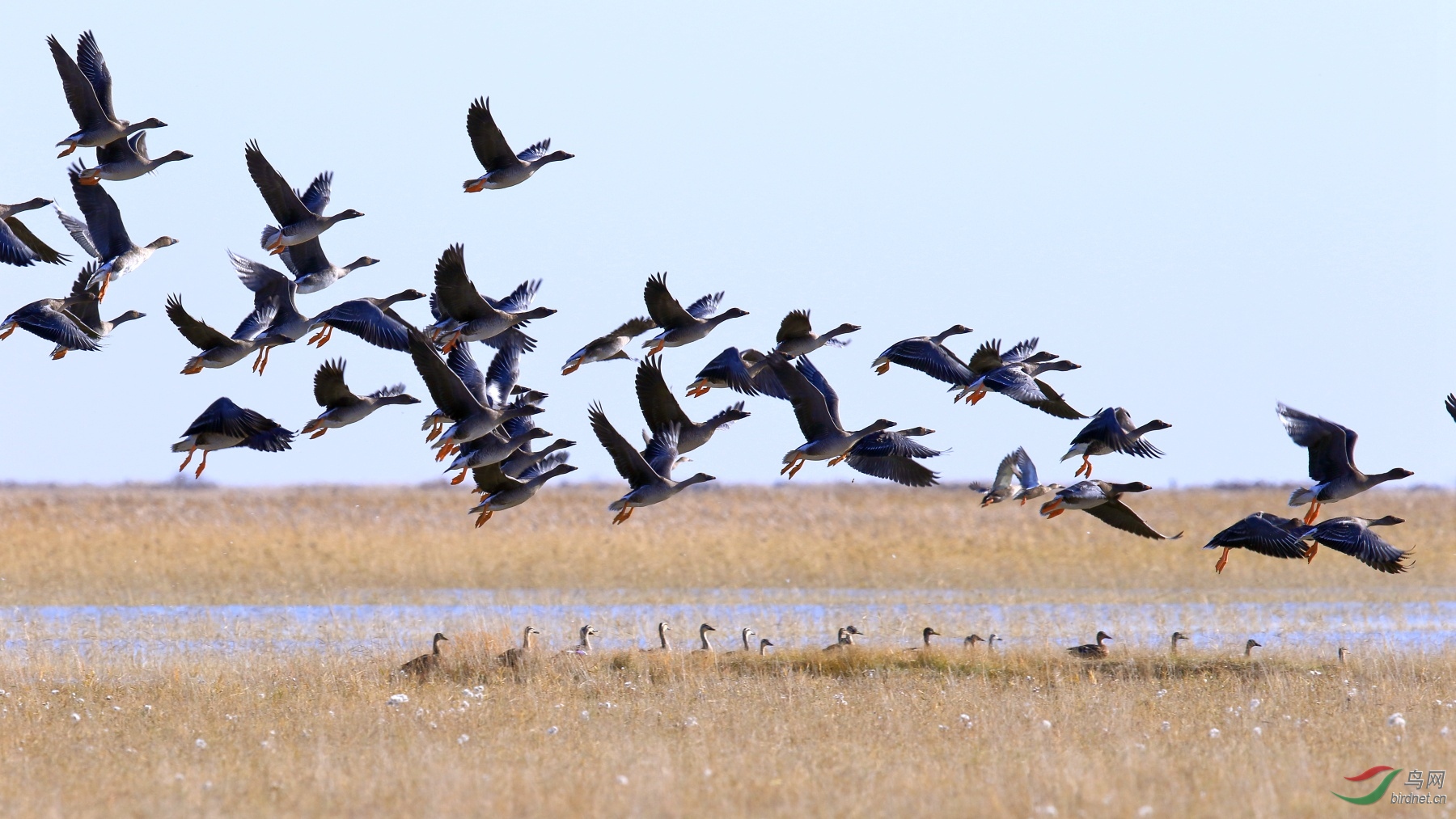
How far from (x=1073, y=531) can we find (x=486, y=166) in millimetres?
19529

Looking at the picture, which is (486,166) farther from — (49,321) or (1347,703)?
Answer: (1347,703)

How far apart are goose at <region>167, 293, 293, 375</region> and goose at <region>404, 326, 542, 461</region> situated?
156 centimetres

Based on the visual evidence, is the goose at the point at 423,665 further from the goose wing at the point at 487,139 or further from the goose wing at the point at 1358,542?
the goose wing at the point at 1358,542

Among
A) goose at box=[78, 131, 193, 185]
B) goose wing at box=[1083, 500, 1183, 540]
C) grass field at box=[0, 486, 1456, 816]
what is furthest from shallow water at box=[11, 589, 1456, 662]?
goose at box=[78, 131, 193, 185]

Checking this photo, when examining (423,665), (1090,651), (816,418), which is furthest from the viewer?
(1090,651)

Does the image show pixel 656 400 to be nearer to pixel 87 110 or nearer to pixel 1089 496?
pixel 1089 496

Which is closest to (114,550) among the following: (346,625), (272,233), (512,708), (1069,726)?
(346,625)

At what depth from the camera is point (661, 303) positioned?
46.6 ft

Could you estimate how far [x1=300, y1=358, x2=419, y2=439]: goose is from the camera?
1352cm

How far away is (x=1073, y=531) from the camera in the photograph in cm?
3083

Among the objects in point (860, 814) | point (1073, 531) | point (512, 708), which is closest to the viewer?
point (860, 814)

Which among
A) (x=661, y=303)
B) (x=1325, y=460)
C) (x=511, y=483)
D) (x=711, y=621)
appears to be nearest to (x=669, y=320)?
(x=661, y=303)

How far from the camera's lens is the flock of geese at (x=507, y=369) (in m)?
13.3

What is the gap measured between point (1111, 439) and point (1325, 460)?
6.24 ft
